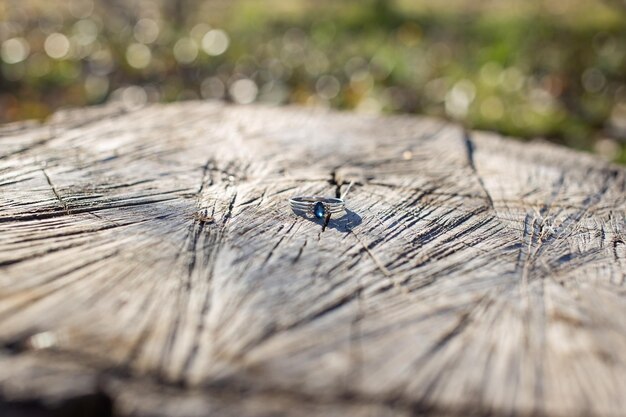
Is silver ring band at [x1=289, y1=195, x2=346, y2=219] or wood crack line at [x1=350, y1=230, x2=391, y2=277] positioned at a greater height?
silver ring band at [x1=289, y1=195, x2=346, y2=219]

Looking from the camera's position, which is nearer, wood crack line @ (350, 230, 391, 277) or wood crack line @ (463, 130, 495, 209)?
wood crack line @ (350, 230, 391, 277)

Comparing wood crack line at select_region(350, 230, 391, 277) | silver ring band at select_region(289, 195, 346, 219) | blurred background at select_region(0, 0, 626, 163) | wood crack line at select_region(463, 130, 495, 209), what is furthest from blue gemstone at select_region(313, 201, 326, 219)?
blurred background at select_region(0, 0, 626, 163)

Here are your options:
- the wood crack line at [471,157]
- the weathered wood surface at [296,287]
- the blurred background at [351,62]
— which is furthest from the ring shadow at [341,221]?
the blurred background at [351,62]

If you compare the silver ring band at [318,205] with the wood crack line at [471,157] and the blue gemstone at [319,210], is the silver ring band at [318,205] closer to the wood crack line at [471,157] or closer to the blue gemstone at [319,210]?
the blue gemstone at [319,210]

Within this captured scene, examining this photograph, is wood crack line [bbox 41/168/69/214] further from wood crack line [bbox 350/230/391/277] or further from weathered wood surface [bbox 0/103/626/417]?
wood crack line [bbox 350/230/391/277]

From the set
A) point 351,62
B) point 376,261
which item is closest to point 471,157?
point 376,261

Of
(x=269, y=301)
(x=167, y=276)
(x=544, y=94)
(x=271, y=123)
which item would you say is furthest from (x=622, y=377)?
(x=544, y=94)

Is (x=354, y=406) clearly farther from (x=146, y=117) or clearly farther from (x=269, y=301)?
(x=146, y=117)
